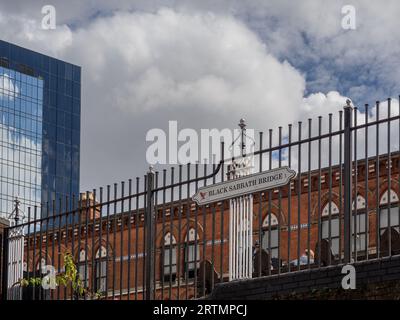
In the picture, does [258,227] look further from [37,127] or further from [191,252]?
[37,127]

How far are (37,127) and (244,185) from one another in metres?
99.2

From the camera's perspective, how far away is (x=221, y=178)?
1622 cm

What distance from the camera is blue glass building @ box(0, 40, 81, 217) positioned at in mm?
108000

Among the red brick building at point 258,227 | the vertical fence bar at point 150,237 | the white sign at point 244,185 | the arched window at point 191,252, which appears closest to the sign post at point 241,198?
the white sign at point 244,185

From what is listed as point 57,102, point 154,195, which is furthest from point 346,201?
point 57,102

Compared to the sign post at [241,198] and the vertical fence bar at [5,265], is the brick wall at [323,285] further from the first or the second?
the vertical fence bar at [5,265]

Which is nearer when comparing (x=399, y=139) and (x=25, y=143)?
(x=399, y=139)

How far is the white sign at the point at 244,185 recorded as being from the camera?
49.7ft

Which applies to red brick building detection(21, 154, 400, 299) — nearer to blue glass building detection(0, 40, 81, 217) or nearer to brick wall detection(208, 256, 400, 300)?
brick wall detection(208, 256, 400, 300)

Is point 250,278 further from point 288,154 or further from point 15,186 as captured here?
point 15,186

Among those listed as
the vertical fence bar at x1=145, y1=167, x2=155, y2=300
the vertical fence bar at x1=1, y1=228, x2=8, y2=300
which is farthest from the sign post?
the vertical fence bar at x1=1, y1=228, x2=8, y2=300

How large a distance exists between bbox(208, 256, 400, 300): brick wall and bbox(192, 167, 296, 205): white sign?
1.29m

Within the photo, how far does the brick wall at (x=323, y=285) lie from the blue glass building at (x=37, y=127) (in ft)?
294
